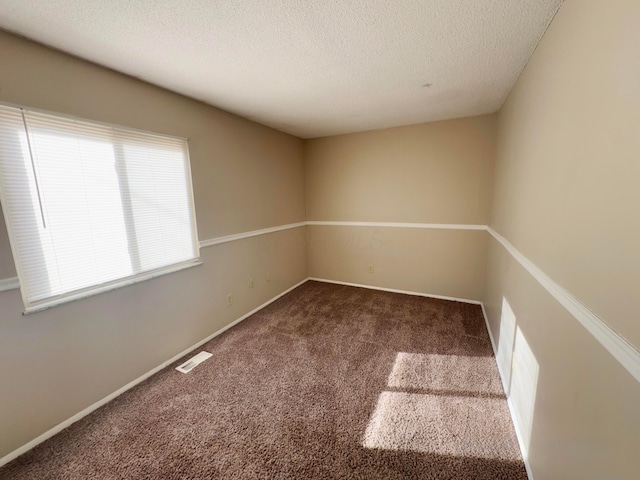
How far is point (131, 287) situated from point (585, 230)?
262 cm

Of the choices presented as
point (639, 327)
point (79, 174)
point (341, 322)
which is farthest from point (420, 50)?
point (341, 322)

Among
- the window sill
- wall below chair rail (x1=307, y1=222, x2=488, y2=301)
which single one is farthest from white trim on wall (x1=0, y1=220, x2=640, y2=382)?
wall below chair rail (x1=307, y1=222, x2=488, y2=301)

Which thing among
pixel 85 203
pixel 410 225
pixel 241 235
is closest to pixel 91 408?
pixel 85 203

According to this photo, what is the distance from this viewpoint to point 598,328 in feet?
2.51

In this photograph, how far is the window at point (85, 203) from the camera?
1417mm

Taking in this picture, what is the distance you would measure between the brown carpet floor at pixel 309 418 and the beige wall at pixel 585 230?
44 cm

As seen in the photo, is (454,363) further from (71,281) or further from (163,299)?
(71,281)

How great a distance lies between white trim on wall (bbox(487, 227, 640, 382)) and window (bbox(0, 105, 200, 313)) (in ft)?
8.41

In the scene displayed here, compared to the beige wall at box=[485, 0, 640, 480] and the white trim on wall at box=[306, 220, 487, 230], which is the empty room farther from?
the white trim on wall at box=[306, 220, 487, 230]

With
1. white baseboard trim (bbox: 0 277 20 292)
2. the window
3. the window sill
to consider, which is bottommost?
the window sill

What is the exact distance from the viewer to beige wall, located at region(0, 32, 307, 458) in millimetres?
1412

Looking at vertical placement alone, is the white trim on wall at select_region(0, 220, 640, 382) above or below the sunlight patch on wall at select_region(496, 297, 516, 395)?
above

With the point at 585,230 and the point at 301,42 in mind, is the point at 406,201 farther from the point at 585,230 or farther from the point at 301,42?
the point at 585,230

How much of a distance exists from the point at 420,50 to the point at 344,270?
3043 mm
